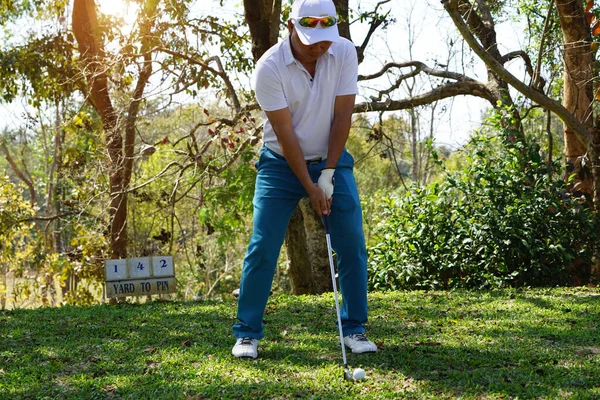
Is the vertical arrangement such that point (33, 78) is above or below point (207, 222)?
above

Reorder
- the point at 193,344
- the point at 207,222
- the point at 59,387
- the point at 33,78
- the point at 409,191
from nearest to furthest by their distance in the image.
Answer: the point at 59,387, the point at 193,344, the point at 409,191, the point at 207,222, the point at 33,78

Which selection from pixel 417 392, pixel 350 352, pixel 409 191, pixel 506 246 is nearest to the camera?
pixel 417 392

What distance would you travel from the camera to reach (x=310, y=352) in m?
4.34

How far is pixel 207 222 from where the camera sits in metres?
9.58

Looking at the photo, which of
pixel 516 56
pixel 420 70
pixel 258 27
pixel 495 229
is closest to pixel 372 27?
pixel 420 70

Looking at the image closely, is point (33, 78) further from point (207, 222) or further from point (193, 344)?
point (193, 344)

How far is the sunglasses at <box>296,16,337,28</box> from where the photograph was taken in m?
3.95

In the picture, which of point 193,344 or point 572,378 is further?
point 193,344

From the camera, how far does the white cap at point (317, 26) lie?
12.9ft

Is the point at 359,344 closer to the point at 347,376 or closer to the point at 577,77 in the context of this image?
the point at 347,376

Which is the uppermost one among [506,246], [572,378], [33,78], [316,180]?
[33,78]

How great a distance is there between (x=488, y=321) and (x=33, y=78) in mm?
9521

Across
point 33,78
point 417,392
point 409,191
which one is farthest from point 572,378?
point 33,78

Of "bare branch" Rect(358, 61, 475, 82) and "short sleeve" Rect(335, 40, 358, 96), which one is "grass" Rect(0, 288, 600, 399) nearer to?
"short sleeve" Rect(335, 40, 358, 96)
